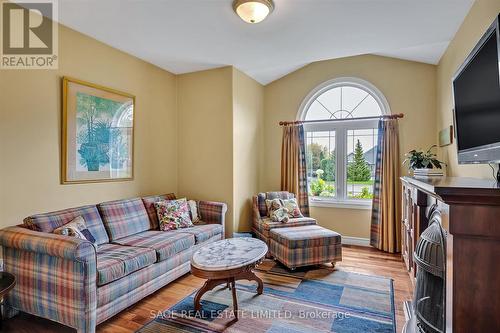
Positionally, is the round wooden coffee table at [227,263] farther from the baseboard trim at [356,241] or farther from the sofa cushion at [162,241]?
the baseboard trim at [356,241]

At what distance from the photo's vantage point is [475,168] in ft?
7.45

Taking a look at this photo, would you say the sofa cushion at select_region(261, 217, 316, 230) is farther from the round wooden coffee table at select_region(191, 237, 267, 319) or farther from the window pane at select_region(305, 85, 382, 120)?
the window pane at select_region(305, 85, 382, 120)

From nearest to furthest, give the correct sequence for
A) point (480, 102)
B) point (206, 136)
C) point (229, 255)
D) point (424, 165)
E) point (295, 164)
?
point (480, 102) → point (229, 255) → point (424, 165) → point (206, 136) → point (295, 164)

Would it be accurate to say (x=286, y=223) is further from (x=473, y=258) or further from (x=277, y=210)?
(x=473, y=258)

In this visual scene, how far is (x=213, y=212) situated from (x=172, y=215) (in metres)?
0.58

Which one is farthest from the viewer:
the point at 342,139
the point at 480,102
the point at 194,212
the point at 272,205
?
the point at 342,139

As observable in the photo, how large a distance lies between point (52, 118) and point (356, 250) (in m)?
4.07

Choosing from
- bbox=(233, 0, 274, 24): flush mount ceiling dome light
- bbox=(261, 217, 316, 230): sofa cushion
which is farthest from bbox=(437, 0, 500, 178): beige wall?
bbox=(261, 217, 316, 230): sofa cushion

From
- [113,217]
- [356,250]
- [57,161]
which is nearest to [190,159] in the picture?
[113,217]

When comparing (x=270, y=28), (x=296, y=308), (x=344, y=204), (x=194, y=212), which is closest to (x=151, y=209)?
(x=194, y=212)

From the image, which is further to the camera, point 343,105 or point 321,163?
point 321,163

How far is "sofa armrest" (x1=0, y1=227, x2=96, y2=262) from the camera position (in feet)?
6.22

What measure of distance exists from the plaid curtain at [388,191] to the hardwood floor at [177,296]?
19cm

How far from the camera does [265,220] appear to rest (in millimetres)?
3838
